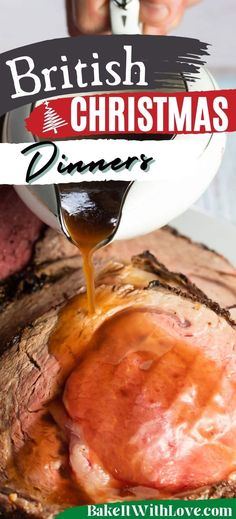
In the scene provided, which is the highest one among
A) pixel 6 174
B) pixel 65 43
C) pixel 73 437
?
pixel 65 43

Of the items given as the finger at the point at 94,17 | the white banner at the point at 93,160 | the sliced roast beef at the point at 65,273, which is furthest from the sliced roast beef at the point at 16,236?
the finger at the point at 94,17

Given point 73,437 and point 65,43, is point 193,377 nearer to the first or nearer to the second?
point 73,437

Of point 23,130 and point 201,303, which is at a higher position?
point 23,130

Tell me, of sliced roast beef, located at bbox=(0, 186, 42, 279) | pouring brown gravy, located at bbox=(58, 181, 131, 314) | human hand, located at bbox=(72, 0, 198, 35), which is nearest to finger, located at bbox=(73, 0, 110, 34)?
human hand, located at bbox=(72, 0, 198, 35)

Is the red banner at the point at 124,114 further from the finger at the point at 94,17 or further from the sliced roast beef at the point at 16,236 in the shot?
the sliced roast beef at the point at 16,236

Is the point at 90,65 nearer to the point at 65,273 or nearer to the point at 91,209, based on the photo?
the point at 91,209

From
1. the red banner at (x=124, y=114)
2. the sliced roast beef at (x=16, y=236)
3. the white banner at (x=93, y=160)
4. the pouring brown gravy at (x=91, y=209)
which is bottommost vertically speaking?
the sliced roast beef at (x=16, y=236)

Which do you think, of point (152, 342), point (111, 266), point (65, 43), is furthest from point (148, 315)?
point (65, 43)
